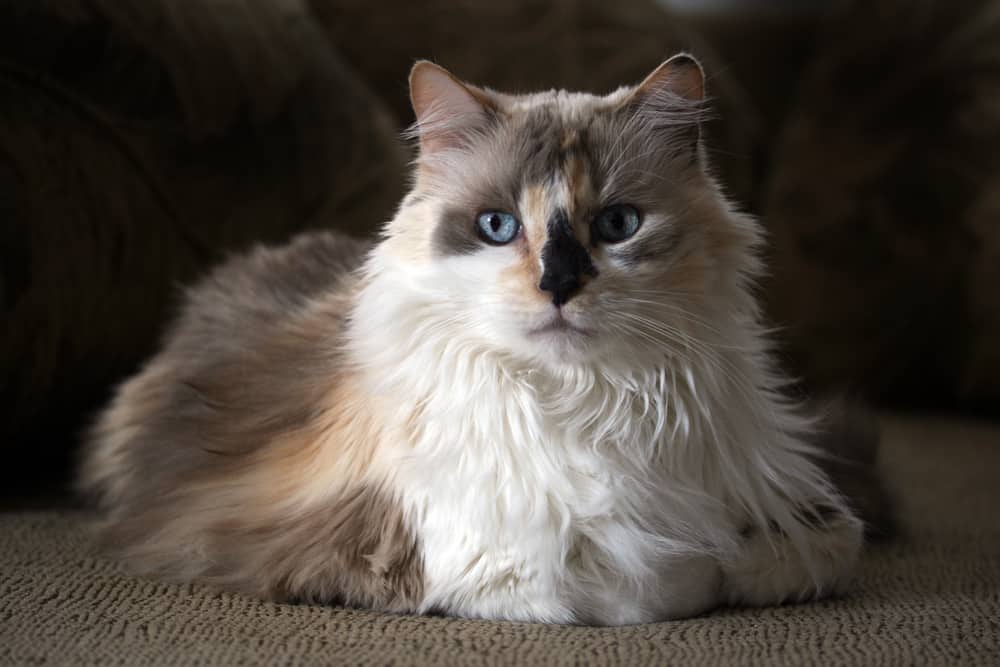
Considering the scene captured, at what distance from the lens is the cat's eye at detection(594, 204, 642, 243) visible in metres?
1.39

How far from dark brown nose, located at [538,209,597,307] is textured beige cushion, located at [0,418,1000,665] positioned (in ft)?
1.40

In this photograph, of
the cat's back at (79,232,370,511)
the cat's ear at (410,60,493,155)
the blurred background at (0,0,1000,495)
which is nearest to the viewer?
the cat's ear at (410,60,493,155)

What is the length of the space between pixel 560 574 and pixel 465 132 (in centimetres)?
63

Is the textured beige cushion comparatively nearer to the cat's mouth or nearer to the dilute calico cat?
the dilute calico cat

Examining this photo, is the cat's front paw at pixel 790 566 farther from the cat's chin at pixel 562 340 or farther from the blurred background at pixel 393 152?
the blurred background at pixel 393 152

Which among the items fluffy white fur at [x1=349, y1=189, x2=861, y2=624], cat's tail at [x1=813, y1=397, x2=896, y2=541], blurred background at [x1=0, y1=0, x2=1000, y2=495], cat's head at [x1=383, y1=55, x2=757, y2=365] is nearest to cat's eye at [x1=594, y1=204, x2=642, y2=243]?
cat's head at [x1=383, y1=55, x2=757, y2=365]

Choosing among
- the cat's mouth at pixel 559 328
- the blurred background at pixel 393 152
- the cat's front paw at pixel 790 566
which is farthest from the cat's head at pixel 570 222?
the blurred background at pixel 393 152

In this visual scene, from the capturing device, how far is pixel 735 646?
130 cm

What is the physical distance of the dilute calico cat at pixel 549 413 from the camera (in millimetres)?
1372

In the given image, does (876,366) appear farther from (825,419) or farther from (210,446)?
(210,446)

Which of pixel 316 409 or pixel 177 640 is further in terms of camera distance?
pixel 316 409

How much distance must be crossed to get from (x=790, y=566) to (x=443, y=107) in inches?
31.8

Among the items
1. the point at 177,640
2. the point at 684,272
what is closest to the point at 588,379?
the point at 684,272

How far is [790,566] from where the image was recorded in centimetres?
147
